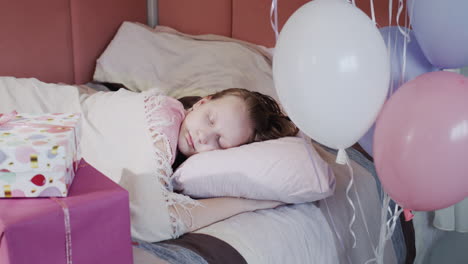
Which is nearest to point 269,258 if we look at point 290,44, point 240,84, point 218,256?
point 218,256

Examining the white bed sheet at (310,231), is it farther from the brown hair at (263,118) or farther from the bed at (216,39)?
the brown hair at (263,118)

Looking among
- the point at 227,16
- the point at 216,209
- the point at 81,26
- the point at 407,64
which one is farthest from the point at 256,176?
the point at 81,26

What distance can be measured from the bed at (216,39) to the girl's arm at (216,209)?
2cm

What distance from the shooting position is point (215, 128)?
1444mm

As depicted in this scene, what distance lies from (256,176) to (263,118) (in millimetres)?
298

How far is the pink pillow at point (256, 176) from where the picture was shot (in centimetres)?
128

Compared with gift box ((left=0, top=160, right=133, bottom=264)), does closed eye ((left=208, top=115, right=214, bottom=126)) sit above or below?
below

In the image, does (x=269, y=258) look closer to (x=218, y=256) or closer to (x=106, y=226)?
(x=218, y=256)

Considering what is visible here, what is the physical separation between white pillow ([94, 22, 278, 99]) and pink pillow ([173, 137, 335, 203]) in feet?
2.02

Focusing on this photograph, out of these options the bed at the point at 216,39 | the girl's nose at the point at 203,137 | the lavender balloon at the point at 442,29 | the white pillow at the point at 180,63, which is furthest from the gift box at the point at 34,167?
the white pillow at the point at 180,63

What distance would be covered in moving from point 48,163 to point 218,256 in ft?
1.35

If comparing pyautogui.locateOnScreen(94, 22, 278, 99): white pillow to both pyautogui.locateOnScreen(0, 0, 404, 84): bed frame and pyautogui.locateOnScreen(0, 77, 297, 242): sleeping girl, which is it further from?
pyautogui.locateOnScreen(0, 77, 297, 242): sleeping girl

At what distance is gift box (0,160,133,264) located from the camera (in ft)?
2.54

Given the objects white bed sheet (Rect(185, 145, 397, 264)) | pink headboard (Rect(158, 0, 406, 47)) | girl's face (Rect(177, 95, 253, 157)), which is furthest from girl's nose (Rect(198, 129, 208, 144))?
pink headboard (Rect(158, 0, 406, 47))
